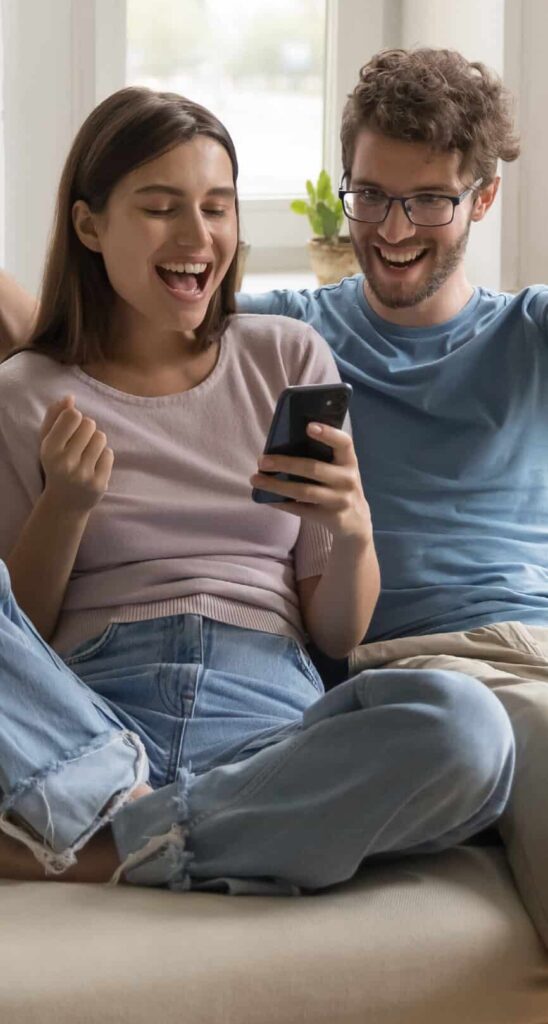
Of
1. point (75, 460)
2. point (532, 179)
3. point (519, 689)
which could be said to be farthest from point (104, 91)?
point (519, 689)

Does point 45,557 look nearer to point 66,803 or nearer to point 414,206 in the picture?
point 66,803

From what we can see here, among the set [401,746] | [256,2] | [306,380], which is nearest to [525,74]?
[256,2]

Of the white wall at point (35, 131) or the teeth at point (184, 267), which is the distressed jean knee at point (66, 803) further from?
the white wall at point (35, 131)

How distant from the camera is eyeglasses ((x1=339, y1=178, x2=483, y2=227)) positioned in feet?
6.27

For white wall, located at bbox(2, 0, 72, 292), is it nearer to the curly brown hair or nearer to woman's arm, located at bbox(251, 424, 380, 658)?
the curly brown hair

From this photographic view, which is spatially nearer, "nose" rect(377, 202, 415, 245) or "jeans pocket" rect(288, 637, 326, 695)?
"jeans pocket" rect(288, 637, 326, 695)

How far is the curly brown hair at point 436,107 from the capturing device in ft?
6.26

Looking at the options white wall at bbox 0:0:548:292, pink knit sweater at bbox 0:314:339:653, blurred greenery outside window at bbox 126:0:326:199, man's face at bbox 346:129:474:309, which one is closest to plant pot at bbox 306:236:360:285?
white wall at bbox 0:0:548:292

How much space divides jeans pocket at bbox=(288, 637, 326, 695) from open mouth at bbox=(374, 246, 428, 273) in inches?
20.2

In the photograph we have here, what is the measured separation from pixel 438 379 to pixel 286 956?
826mm

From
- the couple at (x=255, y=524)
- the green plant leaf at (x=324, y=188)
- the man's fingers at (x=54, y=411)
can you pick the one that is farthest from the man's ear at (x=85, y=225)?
the green plant leaf at (x=324, y=188)

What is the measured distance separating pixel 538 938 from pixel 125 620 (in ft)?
1.87

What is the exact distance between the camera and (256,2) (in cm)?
329

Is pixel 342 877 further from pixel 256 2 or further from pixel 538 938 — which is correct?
pixel 256 2
